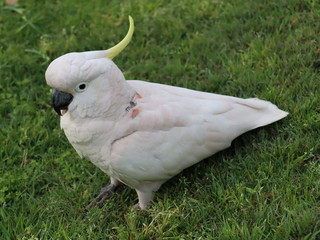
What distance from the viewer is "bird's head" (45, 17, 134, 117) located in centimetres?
212

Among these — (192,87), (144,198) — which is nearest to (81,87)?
(144,198)

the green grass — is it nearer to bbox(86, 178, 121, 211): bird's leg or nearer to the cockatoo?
bbox(86, 178, 121, 211): bird's leg

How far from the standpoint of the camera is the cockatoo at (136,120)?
2180 mm

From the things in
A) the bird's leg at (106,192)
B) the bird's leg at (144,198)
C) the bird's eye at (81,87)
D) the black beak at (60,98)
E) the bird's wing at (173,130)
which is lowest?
the bird's leg at (106,192)

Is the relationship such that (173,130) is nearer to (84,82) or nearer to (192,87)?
(84,82)

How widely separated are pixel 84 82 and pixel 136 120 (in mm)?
342

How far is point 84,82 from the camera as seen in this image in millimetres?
2152

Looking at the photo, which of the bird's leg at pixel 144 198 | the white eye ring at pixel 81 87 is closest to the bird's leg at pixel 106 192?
the bird's leg at pixel 144 198

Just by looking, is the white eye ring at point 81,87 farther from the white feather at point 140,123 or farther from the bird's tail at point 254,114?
the bird's tail at point 254,114

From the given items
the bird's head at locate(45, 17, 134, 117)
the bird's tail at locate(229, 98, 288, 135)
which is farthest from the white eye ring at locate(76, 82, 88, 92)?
the bird's tail at locate(229, 98, 288, 135)

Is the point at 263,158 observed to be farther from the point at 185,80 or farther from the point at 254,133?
the point at 185,80

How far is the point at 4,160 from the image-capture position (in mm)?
2908

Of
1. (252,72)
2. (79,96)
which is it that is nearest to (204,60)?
(252,72)

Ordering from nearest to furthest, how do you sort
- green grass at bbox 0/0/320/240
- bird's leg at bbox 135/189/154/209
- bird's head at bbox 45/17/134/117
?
bird's head at bbox 45/17/134/117
green grass at bbox 0/0/320/240
bird's leg at bbox 135/189/154/209
